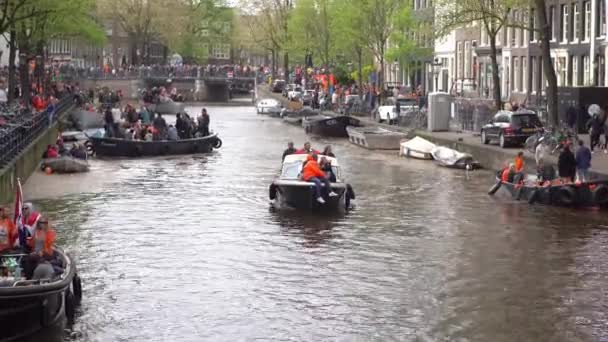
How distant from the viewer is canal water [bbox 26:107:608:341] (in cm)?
2191

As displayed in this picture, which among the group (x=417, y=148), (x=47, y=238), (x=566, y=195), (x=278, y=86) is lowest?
(x=566, y=195)

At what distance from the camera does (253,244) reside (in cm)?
3053

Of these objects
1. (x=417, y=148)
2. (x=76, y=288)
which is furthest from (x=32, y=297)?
(x=417, y=148)

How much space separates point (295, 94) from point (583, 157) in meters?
64.9

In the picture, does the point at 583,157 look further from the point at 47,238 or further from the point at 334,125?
the point at 334,125

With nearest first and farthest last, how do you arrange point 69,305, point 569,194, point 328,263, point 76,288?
point 69,305, point 76,288, point 328,263, point 569,194

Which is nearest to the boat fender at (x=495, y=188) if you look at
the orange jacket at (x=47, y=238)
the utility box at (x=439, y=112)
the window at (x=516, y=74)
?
the utility box at (x=439, y=112)

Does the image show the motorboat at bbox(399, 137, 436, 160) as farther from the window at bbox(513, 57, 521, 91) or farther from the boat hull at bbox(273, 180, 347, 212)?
the window at bbox(513, 57, 521, 91)

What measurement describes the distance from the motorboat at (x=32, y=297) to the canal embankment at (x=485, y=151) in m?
20.4

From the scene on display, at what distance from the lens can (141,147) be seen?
5478 cm

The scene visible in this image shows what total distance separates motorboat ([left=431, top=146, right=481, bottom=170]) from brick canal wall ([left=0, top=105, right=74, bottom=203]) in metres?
15.6

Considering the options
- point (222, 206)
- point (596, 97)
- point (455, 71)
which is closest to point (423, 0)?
point (455, 71)

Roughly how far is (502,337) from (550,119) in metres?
28.6

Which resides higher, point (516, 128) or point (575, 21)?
point (575, 21)
